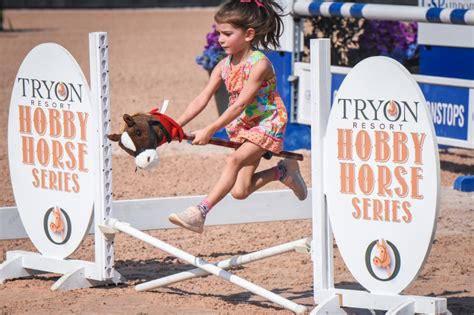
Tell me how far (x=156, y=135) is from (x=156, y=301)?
2.81 feet

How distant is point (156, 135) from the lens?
498 centimetres

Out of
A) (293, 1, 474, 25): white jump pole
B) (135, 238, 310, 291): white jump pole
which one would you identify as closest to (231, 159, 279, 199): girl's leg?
(135, 238, 310, 291): white jump pole

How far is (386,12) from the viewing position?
867cm

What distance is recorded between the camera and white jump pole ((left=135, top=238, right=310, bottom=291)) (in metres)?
5.12

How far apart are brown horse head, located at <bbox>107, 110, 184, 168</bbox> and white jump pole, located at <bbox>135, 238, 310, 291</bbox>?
62 centimetres

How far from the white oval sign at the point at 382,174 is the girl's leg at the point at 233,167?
474 millimetres

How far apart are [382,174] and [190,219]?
0.91 metres

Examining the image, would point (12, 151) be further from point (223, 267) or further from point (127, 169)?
point (127, 169)

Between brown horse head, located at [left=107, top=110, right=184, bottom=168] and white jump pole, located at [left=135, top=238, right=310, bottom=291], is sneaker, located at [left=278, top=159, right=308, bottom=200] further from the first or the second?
brown horse head, located at [left=107, top=110, right=184, bottom=168]

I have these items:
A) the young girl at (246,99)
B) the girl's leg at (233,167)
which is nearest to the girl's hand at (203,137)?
the young girl at (246,99)

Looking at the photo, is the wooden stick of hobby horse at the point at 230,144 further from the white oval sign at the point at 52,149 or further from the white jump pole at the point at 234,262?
the white oval sign at the point at 52,149

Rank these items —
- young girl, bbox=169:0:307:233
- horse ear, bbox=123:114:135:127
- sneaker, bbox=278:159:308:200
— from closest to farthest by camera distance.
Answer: horse ear, bbox=123:114:135:127, young girl, bbox=169:0:307:233, sneaker, bbox=278:159:308:200

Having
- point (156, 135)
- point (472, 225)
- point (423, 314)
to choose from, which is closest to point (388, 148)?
point (423, 314)

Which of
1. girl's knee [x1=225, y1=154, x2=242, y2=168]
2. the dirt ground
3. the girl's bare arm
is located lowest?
the dirt ground
